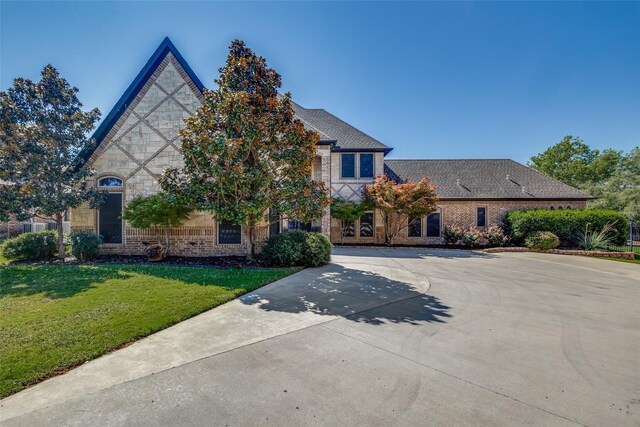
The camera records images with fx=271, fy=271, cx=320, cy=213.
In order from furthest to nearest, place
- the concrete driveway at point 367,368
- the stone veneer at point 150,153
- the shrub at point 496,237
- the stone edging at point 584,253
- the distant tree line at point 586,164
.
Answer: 1. the distant tree line at point 586,164
2. the shrub at point 496,237
3. the stone edging at point 584,253
4. the stone veneer at point 150,153
5. the concrete driveway at point 367,368

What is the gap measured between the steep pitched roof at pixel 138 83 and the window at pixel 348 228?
11065 mm

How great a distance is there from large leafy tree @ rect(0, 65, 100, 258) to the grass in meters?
2.38

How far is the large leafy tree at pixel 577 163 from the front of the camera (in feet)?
117

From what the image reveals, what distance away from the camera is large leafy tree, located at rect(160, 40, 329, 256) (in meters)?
8.16

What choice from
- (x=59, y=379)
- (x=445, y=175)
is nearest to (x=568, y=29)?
(x=445, y=175)

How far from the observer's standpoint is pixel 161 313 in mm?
4816

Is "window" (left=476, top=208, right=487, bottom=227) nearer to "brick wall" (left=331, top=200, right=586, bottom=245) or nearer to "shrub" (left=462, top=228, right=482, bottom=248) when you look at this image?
"brick wall" (left=331, top=200, right=586, bottom=245)

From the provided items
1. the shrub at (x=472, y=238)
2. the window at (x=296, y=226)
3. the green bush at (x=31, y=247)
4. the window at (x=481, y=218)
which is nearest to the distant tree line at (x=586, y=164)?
the window at (x=481, y=218)

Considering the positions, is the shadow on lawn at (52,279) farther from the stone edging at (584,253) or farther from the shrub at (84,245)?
the stone edging at (584,253)

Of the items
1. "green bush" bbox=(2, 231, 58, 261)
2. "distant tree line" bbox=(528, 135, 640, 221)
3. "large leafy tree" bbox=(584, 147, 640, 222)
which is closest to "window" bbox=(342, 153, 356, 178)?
"green bush" bbox=(2, 231, 58, 261)

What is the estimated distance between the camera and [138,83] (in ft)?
36.2

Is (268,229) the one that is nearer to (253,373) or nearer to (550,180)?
(253,373)

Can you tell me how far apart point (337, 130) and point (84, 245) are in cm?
1519


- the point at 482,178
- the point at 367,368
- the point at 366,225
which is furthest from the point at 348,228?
the point at 367,368
